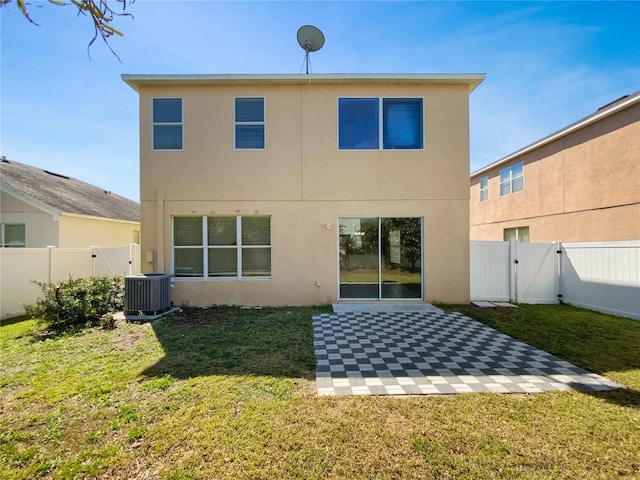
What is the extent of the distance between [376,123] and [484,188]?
45.5 ft

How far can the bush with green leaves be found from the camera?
7051mm

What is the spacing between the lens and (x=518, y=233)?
1658 cm

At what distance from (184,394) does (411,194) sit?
795 centimetres

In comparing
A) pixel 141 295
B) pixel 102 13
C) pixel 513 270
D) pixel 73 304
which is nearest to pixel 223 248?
pixel 141 295

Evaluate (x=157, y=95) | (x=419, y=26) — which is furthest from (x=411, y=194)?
(x=157, y=95)

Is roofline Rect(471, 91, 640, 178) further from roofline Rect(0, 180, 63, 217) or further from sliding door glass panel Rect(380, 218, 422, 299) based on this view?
roofline Rect(0, 180, 63, 217)

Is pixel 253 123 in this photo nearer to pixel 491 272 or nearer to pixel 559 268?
pixel 491 272

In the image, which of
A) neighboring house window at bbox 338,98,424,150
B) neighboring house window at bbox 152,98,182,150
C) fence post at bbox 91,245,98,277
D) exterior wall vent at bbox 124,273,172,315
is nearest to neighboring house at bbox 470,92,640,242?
neighboring house window at bbox 338,98,424,150

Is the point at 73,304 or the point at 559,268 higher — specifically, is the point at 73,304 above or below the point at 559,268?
below

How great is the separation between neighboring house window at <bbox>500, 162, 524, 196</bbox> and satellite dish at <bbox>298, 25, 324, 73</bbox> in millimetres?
12968

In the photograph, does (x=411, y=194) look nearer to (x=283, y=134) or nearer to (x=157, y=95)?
(x=283, y=134)

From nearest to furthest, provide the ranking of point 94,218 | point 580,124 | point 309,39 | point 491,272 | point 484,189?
point 309,39 → point 491,272 → point 580,124 → point 94,218 → point 484,189

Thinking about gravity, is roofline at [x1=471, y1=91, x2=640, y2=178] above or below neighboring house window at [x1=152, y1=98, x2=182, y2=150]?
above

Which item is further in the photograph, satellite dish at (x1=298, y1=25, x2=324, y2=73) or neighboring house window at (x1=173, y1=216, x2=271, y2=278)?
satellite dish at (x1=298, y1=25, x2=324, y2=73)
